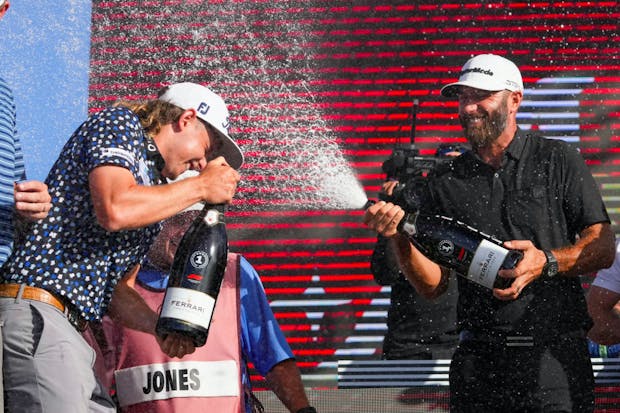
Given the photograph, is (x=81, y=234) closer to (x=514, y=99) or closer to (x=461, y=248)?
(x=461, y=248)

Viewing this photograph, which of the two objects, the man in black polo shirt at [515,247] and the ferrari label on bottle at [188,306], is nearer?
the ferrari label on bottle at [188,306]

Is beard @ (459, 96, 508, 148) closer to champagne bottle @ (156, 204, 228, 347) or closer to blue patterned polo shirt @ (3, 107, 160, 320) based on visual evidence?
champagne bottle @ (156, 204, 228, 347)

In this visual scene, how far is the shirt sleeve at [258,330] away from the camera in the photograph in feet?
11.6

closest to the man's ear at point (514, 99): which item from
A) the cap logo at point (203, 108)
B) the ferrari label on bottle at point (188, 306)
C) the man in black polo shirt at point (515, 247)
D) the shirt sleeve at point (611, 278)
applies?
the man in black polo shirt at point (515, 247)

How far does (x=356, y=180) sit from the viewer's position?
22.5ft

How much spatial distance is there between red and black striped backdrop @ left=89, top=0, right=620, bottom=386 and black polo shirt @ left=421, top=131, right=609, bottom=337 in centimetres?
281

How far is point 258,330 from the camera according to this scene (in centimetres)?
355

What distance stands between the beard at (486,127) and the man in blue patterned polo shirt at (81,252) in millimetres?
1220

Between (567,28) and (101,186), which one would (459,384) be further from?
(567,28)

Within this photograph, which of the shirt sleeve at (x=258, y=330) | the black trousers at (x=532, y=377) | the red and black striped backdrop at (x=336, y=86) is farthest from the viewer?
the red and black striped backdrop at (x=336, y=86)

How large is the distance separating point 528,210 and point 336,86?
318 cm

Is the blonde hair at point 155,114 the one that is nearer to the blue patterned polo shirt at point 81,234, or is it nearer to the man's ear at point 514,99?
the blue patterned polo shirt at point 81,234

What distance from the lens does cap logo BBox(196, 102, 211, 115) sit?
11.5 ft

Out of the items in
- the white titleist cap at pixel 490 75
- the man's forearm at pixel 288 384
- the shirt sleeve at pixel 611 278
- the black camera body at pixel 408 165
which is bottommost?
the man's forearm at pixel 288 384
